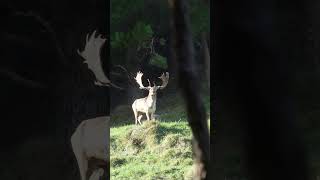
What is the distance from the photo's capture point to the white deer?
311 centimetres

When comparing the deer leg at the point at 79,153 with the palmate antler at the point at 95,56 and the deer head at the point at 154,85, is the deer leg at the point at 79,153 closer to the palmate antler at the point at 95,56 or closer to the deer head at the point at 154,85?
the palmate antler at the point at 95,56

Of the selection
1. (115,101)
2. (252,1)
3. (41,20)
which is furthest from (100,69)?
(252,1)

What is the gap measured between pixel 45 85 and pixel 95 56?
0.38 metres

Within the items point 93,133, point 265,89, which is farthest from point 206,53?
point 93,133

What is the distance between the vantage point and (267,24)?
132 inches

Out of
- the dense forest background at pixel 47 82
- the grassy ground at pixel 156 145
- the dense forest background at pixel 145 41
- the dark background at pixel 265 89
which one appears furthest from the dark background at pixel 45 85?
the dark background at pixel 265 89

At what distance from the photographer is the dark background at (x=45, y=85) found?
2977 millimetres

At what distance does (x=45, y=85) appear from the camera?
306cm

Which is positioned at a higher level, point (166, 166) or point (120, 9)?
point (120, 9)

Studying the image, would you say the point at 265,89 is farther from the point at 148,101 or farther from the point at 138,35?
the point at 138,35

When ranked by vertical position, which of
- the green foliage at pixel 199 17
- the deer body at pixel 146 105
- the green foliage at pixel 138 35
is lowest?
the deer body at pixel 146 105

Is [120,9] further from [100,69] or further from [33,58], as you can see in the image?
[33,58]

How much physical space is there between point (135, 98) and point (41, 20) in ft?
2.94

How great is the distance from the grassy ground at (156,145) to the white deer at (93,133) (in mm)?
148
